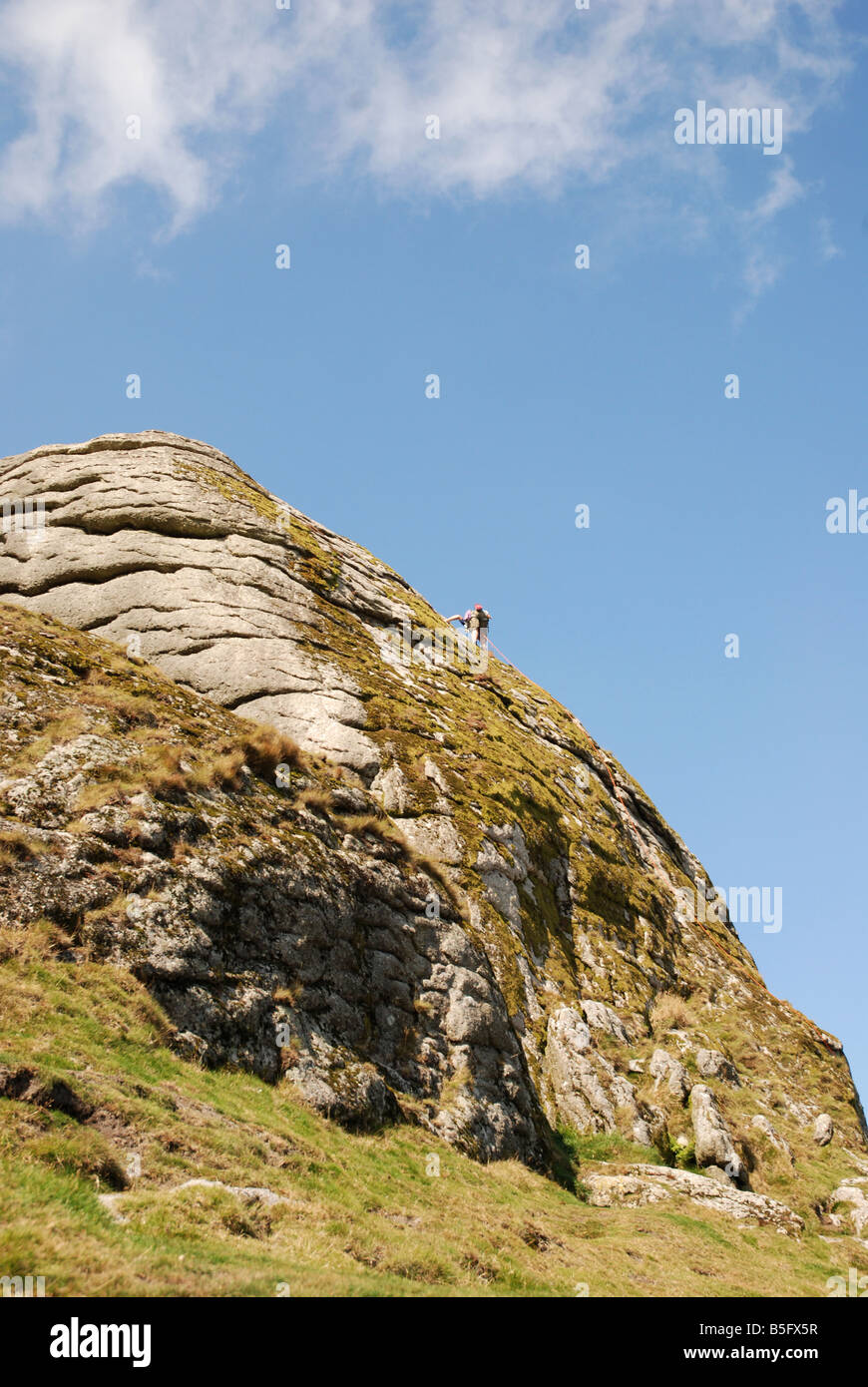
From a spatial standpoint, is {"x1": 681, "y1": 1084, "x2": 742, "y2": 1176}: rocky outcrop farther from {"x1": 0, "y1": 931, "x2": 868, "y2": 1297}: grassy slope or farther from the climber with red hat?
the climber with red hat

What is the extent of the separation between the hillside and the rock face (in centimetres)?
11

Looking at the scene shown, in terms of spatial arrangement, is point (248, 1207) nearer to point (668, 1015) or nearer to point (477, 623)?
point (668, 1015)

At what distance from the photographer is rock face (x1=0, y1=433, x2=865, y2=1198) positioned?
19812 mm

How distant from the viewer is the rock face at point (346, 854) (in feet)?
65.0

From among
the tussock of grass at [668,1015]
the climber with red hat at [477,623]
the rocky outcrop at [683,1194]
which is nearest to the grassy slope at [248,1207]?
the rocky outcrop at [683,1194]

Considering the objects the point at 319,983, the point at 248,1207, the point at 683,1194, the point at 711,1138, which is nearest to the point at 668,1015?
the point at 711,1138

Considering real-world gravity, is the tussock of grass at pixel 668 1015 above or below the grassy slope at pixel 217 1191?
above

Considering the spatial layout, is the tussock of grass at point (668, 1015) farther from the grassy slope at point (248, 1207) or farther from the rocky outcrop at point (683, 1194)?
the grassy slope at point (248, 1207)

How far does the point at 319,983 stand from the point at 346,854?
4.53m

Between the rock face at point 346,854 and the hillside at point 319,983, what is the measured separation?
11cm

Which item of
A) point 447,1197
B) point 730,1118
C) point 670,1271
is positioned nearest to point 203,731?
point 447,1197

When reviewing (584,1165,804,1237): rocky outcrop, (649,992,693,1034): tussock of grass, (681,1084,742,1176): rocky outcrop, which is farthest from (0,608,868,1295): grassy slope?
(649,992,693,1034): tussock of grass

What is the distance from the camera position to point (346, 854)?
2539cm

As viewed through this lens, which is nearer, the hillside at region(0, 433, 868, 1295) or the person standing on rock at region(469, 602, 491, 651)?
the hillside at region(0, 433, 868, 1295)
